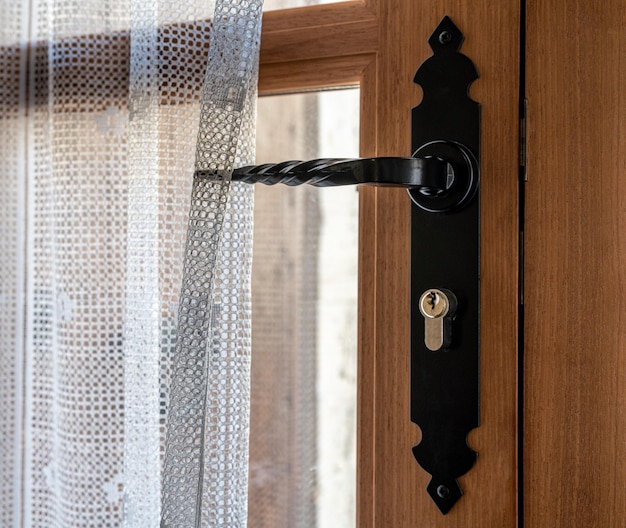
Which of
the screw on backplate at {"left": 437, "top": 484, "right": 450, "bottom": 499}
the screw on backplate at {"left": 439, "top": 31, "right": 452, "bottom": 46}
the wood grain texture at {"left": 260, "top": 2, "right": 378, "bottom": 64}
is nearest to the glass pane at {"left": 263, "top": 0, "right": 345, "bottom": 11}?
the wood grain texture at {"left": 260, "top": 2, "right": 378, "bottom": 64}

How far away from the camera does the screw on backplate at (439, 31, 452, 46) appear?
2.04ft

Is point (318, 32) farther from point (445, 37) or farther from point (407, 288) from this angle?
point (407, 288)

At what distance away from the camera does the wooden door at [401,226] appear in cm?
60

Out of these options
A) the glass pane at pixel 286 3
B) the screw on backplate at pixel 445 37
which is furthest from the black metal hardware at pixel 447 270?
the glass pane at pixel 286 3

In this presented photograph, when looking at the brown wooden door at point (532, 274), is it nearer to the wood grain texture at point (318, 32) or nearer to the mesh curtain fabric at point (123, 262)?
→ the wood grain texture at point (318, 32)

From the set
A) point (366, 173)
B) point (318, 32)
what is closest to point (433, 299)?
point (366, 173)

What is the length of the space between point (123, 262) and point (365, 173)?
0.29 meters

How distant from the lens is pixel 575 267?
22.8 inches

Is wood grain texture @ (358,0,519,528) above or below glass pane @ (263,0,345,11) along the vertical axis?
below

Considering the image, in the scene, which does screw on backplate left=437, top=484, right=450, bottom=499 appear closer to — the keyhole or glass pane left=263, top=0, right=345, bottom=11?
the keyhole

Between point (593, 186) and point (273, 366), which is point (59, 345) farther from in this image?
point (593, 186)

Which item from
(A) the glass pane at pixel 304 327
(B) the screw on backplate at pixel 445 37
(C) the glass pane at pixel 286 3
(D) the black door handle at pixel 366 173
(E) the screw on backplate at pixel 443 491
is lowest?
(E) the screw on backplate at pixel 443 491

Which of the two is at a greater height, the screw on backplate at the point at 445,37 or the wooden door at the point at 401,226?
the screw on backplate at the point at 445,37

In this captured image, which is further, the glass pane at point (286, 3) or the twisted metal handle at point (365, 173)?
the glass pane at point (286, 3)
